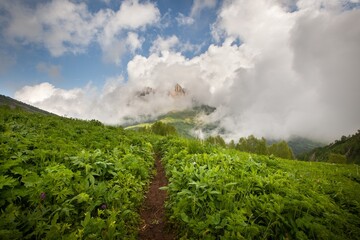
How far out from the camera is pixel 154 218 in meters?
6.79

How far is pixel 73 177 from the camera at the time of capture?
635 centimetres

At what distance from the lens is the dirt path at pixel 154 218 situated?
19.4ft

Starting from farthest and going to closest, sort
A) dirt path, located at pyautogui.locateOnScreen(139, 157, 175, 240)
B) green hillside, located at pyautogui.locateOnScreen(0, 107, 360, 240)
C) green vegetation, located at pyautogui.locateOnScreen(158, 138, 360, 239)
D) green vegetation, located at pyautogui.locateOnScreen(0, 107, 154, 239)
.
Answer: dirt path, located at pyautogui.locateOnScreen(139, 157, 175, 240), green vegetation, located at pyautogui.locateOnScreen(158, 138, 360, 239), green hillside, located at pyautogui.locateOnScreen(0, 107, 360, 240), green vegetation, located at pyautogui.locateOnScreen(0, 107, 154, 239)

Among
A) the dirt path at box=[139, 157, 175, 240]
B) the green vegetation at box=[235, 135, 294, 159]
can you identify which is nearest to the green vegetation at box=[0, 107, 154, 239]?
the dirt path at box=[139, 157, 175, 240]

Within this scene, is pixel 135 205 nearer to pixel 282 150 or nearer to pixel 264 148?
pixel 264 148

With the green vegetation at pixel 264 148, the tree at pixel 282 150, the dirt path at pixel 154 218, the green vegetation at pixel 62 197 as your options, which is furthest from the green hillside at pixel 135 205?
the tree at pixel 282 150

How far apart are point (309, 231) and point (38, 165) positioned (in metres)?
7.25

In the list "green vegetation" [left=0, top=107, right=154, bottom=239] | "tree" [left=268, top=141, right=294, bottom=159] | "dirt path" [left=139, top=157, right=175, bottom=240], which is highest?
"tree" [left=268, top=141, right=294, bottom=159]

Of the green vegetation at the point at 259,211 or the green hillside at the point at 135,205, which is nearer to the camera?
the green hillside at the point at 135,205

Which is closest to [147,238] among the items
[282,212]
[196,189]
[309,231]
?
[196,189]

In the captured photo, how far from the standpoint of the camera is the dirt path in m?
5.91

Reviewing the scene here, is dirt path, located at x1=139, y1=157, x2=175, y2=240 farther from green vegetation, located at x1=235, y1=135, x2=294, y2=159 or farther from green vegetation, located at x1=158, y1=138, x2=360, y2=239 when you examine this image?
green vegetation, located at x1=235, y1=135, x2=294, y2=159

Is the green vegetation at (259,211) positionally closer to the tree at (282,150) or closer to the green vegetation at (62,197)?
the green vegetation at (62,197)

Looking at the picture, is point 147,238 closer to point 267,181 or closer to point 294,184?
point 267,181
